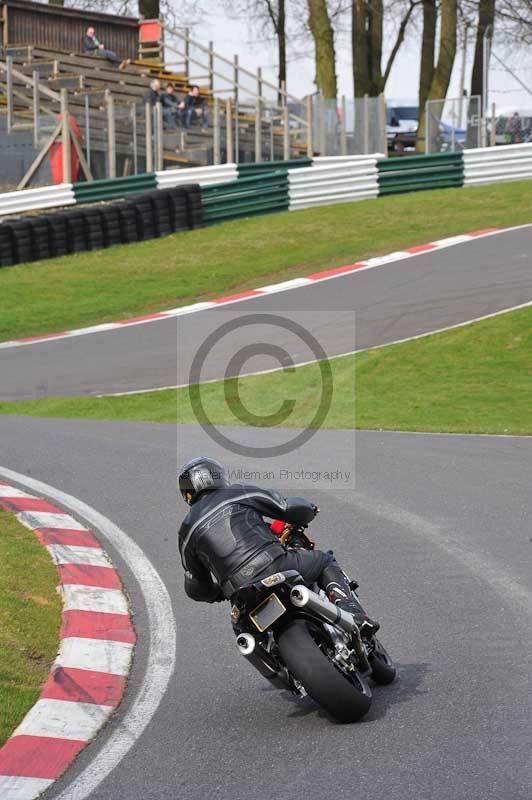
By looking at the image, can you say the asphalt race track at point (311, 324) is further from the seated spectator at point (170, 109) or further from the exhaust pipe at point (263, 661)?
the seated spectator at point (170, 109)

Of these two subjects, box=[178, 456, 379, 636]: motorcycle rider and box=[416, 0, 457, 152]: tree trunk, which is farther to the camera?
→ box=[416, 0, 457, 152]: tree trunk

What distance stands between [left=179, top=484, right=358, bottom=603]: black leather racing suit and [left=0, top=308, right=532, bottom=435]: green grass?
720 cm

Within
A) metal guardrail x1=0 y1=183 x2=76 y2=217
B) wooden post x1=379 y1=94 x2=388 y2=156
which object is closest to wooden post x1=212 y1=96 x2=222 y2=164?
wooden post x1=379 y1=94 x2=388 y2=156

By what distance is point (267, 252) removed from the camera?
24672 mm

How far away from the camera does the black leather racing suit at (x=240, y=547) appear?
5.85 m

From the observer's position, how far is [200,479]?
6.11 meters

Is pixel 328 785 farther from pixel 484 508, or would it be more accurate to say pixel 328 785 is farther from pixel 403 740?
pixel 484 508

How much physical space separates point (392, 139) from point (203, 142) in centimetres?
1345

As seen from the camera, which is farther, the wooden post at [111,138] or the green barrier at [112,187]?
the wooden post at [111,138]

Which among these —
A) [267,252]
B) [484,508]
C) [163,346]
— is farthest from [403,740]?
[267,252]

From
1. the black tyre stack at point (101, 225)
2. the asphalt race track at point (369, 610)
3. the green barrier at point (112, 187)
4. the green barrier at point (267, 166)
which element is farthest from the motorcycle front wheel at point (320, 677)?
the green barrier at point (267, 166)

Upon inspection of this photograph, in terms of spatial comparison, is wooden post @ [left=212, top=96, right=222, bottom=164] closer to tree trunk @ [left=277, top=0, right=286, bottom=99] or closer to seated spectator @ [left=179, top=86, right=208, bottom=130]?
seated spectator @ [left=179, top=86, right=208, bottom=130]

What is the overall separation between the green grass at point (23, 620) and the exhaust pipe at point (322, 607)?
1.50m

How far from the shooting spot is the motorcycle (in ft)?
17.9
